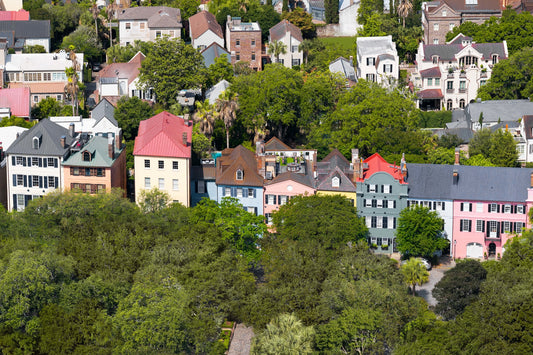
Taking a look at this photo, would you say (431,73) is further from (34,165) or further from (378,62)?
(34,165)

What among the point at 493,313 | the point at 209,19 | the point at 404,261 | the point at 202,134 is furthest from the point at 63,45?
the point at 493,313

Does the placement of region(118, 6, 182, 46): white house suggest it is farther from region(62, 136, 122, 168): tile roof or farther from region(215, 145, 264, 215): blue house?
region(215, 145, 264, 215): blue house

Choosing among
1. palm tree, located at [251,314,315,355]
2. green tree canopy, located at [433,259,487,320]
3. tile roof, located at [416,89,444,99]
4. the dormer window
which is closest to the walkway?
palm tree, located at [251,314,315,355]

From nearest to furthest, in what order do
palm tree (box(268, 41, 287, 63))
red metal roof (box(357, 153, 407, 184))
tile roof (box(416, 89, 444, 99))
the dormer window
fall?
red metal roof (box(357, 153, 407, 184))
the dormer window
tile roof (box(416, 89, 444, 99))
palm tree (box(268, 41, 287, 63))

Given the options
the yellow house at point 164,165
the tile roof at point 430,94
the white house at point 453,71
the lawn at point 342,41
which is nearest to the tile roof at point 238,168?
the yellow house at point 164,165

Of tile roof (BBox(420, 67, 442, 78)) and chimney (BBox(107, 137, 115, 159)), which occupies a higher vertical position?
tile roof (BBox(420, 67, 442, 78))
